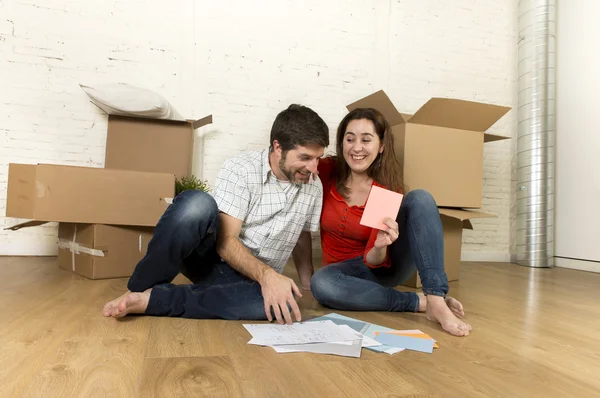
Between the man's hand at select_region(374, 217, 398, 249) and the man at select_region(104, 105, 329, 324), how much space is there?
0.27 m

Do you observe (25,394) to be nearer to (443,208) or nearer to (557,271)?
(443,208)

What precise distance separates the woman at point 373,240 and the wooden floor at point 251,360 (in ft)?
0.21

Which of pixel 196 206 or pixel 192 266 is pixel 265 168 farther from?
pixel 192 266

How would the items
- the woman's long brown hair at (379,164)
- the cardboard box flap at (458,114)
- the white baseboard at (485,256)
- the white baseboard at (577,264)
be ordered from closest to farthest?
the woman's long brown hair at (379,164), the cardboard box flap at (458,114), the white baseboard at (577,264), the white baseboard at (485,256)

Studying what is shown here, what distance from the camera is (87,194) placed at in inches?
84.9

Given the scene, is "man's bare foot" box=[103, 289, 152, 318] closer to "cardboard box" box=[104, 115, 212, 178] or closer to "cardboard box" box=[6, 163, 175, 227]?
"cardboard box" box=[6, 163, 175, 227]

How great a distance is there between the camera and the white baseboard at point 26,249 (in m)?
2.87

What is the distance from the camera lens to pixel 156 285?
4.73 feet

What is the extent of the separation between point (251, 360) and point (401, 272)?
0.81 m

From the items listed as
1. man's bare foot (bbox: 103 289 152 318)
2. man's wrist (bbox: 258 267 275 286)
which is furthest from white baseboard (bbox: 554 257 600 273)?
man's bare foot (bbox: 103 289 152 318)

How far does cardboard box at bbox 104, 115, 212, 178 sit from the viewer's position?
2.80m

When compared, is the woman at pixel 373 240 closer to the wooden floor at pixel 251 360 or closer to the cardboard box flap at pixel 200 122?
the wooden floor at pixel 251 360

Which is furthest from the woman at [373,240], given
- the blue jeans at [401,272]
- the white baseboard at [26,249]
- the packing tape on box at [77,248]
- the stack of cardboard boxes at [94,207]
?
the white baseboard at [26,249]

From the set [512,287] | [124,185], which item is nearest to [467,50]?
[512,287]
